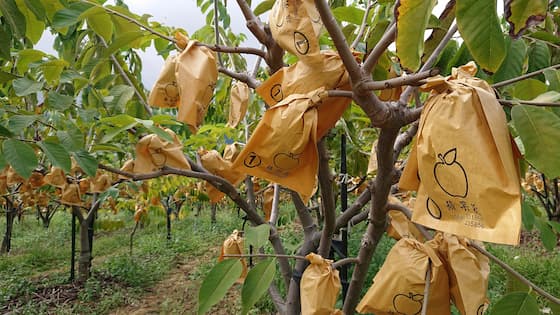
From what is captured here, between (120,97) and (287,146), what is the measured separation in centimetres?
71

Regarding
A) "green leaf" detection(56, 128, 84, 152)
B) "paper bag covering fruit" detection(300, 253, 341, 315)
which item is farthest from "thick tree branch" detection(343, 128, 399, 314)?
"green leaf" detection(56, 128, 84, 152)

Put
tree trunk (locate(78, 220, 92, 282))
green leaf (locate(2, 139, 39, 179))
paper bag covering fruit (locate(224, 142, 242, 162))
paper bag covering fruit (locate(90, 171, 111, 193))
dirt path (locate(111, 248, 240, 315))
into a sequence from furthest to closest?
tree trunk (locate(78, 220, 92, 282)), dirt path (locate(111, 248, 240, 315)), paper bag covering fruit (locate(90, 171, 111, 193)), paper bag covering fruit (locate(224, 142, 242, 162)), green leaf (locate(2, 139, 39, 179))

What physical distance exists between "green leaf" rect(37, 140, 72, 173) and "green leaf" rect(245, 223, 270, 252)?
0.48 m

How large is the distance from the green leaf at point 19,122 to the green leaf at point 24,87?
0.07 meters

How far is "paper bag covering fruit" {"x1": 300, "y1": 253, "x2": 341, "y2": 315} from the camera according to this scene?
778mm

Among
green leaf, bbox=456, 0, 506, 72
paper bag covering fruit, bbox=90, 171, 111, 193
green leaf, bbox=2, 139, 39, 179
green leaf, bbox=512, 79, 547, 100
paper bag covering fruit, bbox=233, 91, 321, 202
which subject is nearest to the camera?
green leaf, bbox=456, 0, 506, 72

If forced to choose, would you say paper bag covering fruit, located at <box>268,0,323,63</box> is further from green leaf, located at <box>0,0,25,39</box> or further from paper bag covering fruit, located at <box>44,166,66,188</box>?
paper bag covering fruit, located at <box>44,166,66,188</box>

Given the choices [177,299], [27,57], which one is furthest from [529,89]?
[177,299]

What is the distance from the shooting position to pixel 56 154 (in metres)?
0.94

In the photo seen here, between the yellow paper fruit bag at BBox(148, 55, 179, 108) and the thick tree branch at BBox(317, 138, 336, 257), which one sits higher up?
the yellow paper fruit bag at BBox(148, 55, 179, 108)

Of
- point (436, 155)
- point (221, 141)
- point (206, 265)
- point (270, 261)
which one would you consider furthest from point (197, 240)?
point (436, 155)

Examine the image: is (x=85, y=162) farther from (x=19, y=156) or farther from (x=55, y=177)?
(x=55, y=177)

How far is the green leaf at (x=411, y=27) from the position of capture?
15.5 inches

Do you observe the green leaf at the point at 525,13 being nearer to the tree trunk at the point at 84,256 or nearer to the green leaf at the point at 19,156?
the green leaf at the point at 19,156
